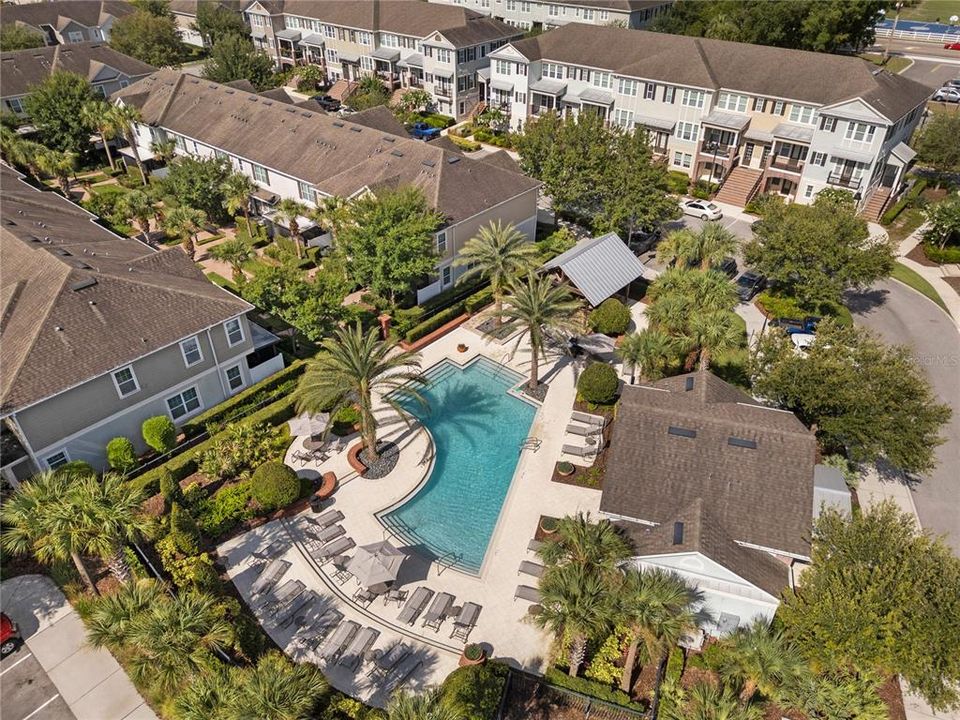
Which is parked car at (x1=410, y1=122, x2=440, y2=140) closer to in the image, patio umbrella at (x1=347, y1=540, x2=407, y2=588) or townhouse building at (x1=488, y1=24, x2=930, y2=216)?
townhouse building at (x1=488, y1=24, x2=930, y2=216)

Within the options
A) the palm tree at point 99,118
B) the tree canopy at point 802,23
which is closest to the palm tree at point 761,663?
the palm tree at point 99,118

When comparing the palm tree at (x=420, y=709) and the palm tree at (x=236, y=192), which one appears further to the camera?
the palm tree at (x=236, y=192)

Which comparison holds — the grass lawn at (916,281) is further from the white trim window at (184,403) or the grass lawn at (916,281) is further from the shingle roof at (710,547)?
the white trim window at (184,403)

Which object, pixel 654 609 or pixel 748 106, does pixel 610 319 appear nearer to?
pixel 654 609

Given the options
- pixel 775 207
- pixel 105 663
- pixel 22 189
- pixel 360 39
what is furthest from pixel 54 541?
pixel 360 39

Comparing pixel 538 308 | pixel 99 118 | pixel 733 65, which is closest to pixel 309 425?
pixel 538 308

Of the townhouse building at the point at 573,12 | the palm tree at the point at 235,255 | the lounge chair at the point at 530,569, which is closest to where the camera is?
the lounge chair at the point at 530,569
